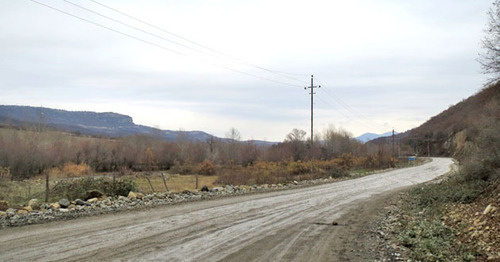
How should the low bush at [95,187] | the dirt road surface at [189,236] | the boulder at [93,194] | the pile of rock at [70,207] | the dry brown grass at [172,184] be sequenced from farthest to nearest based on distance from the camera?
the dry brown grass at [172,184] < the low bush at [95,187] < the boulder at [93,194] < the pile of rock at [70,207] < the dirt road surface at [189,236]

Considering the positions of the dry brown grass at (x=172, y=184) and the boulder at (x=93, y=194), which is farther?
the dry brown grass at (x=172, y=184)

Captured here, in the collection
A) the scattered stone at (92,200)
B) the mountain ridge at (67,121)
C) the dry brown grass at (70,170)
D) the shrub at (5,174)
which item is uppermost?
the mountain ridge at (67,121)

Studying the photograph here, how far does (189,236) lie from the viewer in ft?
31.8

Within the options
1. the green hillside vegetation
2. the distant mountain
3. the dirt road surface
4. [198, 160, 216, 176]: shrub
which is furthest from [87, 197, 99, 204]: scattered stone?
the distant mountain

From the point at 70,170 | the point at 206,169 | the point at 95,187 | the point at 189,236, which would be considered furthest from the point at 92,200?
the point at 206,169

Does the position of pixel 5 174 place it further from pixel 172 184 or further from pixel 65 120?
pixel 65 120

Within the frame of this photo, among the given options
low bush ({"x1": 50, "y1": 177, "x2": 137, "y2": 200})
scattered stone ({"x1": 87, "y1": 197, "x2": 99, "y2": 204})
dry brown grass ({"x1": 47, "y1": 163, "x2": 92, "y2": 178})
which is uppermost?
low bush ({"x1": 50, "y1": 177, "x2": 137, "y2": 200})

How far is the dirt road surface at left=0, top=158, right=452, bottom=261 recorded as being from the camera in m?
7.92

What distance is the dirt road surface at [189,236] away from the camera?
7922 mm

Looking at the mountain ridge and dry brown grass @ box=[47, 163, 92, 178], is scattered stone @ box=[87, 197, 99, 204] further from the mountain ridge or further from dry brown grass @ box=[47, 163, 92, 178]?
the mountain ridge

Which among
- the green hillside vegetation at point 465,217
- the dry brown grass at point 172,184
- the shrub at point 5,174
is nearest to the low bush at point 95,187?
the dry brown grass at point 172,184

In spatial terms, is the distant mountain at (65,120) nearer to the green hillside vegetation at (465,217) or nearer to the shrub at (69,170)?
the shrub at (69,170)

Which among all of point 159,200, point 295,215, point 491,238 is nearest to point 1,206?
point 159,200

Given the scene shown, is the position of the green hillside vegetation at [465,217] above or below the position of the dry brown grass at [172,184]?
above
